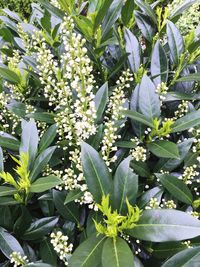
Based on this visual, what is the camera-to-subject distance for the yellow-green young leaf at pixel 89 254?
1160 mm

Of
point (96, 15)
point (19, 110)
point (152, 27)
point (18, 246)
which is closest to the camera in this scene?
point (18, 246)

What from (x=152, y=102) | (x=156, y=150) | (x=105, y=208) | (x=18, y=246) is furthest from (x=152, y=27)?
(x=18, y=246)

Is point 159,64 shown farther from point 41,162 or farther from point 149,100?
point 41,162

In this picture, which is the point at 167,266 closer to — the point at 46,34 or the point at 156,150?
the point at 156,150

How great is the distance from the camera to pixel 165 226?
118cm

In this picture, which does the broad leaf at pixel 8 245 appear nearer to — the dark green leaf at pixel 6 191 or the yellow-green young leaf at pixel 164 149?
the dark green leaf at pixel 6 191

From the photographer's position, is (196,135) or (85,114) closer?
(85,114)

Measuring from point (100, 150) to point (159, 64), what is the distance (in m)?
0.56

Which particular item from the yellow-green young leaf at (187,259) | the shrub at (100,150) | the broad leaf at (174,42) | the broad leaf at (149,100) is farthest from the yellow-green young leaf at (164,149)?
the broad leaf at (174,42)

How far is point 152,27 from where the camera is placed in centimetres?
202

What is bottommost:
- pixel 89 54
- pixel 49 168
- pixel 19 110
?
pixel 49 168

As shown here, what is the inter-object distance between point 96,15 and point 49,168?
764 millimetres

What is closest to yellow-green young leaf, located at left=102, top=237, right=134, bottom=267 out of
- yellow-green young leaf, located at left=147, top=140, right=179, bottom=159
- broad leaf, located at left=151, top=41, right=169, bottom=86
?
yellow-green young leaf, located at left=147, top=140, right=179, bottom=159

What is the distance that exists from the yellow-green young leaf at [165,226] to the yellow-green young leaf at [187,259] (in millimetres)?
144
